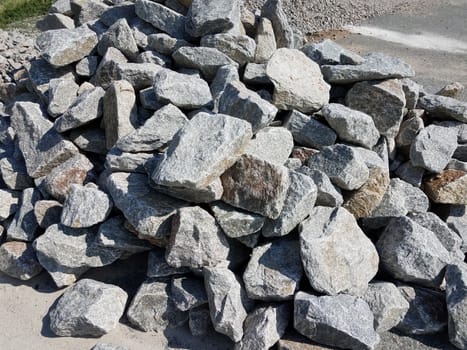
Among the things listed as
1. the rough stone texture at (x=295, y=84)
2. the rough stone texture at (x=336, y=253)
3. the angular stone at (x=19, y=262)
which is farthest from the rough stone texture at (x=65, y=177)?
the rough stone texture at (x=336, y=253)

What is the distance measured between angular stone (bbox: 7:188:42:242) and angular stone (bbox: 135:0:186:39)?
7.69ft

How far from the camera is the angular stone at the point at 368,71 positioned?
4716 mm

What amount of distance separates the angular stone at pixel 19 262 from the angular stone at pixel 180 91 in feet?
6.33

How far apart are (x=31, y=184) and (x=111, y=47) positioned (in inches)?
68.1

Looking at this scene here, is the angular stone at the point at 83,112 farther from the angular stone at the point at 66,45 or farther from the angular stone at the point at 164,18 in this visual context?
the angular stone at the point at 164,18

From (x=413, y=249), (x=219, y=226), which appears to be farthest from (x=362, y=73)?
(x=219, y=226)

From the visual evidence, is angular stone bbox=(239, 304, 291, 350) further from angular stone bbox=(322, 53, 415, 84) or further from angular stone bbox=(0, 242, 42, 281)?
angular stone bbox=(322, 53, 415, 84)

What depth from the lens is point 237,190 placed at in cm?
389

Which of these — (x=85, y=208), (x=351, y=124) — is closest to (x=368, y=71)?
(x=351, y=124)

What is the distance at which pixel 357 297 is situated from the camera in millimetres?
3820

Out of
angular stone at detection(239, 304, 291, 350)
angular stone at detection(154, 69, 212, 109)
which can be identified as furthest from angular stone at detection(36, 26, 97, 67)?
angular stone at detection(239, 304, 291, 350)

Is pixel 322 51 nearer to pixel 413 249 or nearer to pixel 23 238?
pixel 413 249

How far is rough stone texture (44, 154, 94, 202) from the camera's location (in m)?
4.54

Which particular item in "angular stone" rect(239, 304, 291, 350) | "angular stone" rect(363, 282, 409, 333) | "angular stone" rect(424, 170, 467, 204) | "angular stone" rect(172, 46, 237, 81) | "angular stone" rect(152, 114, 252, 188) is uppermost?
"angular stone" rect(172, 46, 237, 81)
